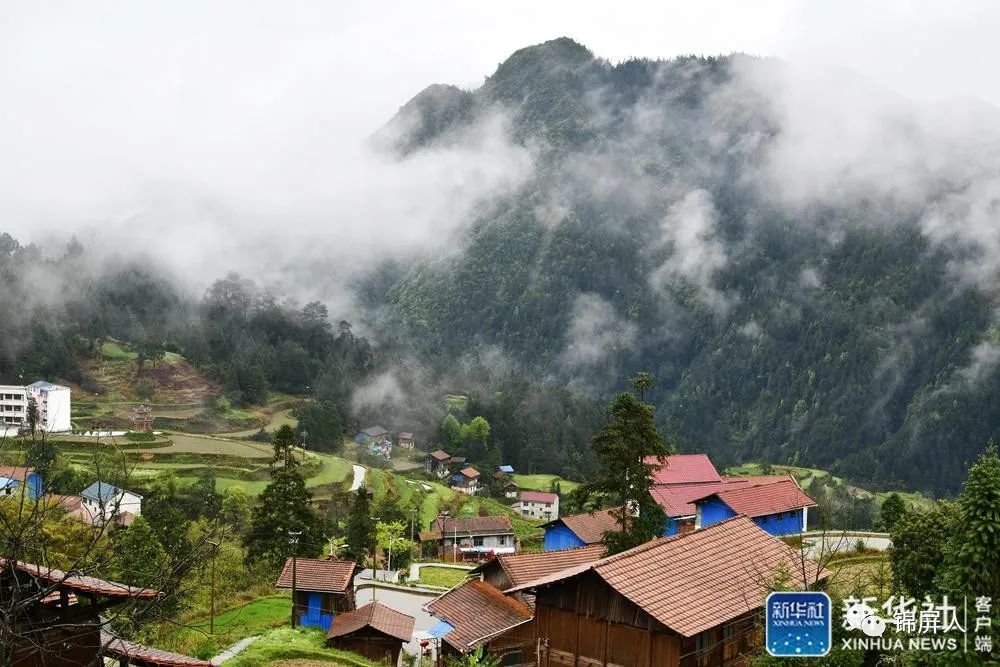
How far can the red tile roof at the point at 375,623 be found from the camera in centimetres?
2478

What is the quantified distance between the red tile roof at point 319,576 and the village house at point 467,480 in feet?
154

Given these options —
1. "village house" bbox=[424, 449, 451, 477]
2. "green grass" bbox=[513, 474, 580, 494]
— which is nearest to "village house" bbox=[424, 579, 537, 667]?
"green grass" bbox=[513, 474, 580, 494]

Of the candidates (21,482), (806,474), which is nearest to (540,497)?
(806,474)

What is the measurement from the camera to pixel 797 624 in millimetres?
10172

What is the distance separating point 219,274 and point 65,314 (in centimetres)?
3663

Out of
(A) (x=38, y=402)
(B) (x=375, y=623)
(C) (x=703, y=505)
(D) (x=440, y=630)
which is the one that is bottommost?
(D) (x=440, y=630)

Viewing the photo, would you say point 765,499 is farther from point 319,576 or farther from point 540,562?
point 319,576

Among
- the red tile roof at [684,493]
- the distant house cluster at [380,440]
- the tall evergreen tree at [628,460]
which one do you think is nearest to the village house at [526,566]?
the tall evergreen tree at [628,460]

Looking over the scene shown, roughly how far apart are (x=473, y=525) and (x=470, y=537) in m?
0.91

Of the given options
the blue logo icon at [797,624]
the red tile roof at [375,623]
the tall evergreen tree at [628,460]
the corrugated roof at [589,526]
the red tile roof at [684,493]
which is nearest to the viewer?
the blue logo icon at [797,624]

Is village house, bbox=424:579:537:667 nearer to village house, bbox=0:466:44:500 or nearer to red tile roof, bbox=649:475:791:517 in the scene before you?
village house, bbox=0:466:44:500

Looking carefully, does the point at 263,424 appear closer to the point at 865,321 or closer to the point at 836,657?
the point at 836,657

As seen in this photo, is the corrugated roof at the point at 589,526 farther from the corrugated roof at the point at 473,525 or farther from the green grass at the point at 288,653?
the green grass at the point at 288,653

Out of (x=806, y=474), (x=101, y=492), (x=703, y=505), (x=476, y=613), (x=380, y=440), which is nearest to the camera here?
(x=476, y=613)
